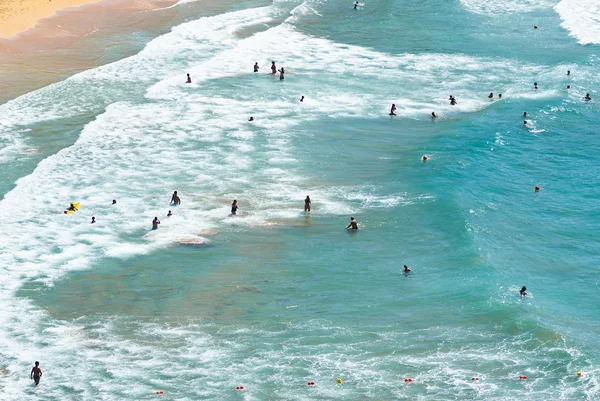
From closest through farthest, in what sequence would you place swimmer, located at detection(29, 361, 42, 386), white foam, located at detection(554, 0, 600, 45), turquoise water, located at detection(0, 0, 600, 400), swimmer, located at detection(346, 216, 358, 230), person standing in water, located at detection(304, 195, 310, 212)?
swimmer, located at detection(29, 361, 42, 386)
turquoise water, located at detection(0, 0, 600, 400)
swimmer, located at detection(346, 216, 358, 230)
person standing in water, located at detection(304, 195, 310, 212)
white foam, located at detection(554, 0, 600, 45)

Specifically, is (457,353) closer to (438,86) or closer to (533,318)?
(533,318)

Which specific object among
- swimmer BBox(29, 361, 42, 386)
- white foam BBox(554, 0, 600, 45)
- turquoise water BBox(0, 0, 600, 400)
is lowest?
swimmer BBox(29, 361, 42, 386)

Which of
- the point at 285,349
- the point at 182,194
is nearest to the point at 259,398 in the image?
the point at 285,349

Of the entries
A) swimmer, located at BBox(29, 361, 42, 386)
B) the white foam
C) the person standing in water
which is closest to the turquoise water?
swimmer, located at BBox(29, 361, 42, 386)

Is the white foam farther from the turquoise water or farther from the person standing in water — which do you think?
the person standing in water

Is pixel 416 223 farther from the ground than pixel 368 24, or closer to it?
closer to it

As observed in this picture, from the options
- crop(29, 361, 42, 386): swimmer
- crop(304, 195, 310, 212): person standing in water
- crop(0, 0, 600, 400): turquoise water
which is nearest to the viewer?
crop(29, 361, 42, 386): swimmer
